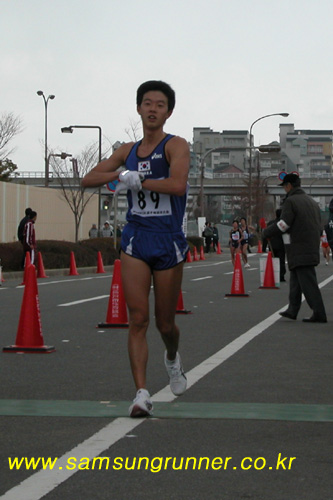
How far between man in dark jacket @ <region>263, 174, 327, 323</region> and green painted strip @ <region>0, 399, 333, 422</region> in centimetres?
618

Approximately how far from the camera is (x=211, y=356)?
9.45 m

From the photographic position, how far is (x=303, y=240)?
12812mm

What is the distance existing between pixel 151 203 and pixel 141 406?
122 cm

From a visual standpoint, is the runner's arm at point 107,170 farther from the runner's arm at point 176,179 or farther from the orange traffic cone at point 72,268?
the orange traffic cone at point 72,268

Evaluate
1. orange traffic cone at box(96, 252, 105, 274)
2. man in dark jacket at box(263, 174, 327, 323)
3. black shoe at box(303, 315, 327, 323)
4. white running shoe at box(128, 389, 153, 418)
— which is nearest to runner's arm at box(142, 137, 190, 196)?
white running shoe at box(128, 389, 153, 418)

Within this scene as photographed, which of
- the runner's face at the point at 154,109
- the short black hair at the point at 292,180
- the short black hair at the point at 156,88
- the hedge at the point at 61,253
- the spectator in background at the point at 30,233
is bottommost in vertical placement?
the hedge at the point at 61,253

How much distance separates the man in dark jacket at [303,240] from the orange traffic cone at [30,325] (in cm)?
397

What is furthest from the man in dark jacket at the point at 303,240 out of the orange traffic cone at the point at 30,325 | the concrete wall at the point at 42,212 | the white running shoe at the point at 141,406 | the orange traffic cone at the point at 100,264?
the concrete wall at the point at 42,212

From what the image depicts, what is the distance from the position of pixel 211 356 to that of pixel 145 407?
3.44 metres

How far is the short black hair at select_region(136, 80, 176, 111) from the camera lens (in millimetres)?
6398

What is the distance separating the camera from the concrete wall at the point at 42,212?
127 feet

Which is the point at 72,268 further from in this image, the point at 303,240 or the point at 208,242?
the point at 208,242

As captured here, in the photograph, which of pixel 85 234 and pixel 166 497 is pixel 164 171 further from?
pixel 85 234

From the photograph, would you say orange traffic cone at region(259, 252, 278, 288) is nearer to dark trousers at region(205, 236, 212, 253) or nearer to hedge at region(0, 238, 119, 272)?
hedge at region(0, 238, 119, 272)
